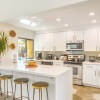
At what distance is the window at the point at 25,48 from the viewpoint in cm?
580

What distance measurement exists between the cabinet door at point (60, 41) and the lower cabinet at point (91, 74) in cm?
145

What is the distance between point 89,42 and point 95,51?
55 centimetres

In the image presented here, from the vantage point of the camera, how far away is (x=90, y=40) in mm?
5109

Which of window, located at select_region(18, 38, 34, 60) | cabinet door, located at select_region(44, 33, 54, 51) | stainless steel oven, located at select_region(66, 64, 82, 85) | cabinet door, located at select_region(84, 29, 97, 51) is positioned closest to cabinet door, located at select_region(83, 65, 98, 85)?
stainless steel oven, located at select_region(66, 64, 82, 85)

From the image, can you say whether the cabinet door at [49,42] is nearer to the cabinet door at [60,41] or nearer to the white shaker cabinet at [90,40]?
the cabinet door at [60,41]

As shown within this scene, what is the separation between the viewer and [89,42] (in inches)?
202

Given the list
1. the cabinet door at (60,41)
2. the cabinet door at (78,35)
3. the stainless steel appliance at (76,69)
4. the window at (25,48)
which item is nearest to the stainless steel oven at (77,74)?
the stainless steel appliance at (76,69)

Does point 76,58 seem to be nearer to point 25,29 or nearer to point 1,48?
point 25,29

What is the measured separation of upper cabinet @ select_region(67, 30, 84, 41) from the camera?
17.4 feet

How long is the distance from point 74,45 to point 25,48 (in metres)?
→ 2.58

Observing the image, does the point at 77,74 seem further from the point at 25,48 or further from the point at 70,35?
the point at 25,48

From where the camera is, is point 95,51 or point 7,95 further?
point 95,51

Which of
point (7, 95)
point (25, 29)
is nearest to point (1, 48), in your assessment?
point (7, 95)

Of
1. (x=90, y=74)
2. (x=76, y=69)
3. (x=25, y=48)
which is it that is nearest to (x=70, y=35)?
(x=76, y=69)
